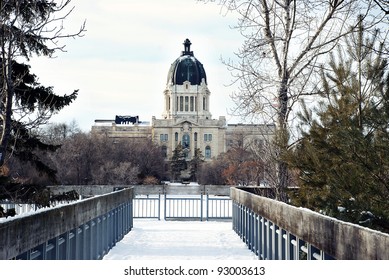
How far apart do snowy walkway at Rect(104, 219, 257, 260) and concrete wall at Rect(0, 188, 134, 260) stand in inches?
106

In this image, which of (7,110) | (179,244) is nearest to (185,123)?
(179,244)

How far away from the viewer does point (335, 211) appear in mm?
8102

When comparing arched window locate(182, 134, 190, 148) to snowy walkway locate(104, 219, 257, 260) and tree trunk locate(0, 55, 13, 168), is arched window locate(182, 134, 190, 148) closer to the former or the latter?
snowy walkway locate(104, 219, 257, 260)

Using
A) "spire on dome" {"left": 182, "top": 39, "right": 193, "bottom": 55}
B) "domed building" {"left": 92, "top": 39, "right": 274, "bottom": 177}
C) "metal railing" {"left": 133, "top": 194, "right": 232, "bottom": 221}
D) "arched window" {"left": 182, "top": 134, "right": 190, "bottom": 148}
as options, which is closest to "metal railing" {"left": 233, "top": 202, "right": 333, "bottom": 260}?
"metal railing" {"left": 133, "top": 194, "right": 232, "bottom": 221}

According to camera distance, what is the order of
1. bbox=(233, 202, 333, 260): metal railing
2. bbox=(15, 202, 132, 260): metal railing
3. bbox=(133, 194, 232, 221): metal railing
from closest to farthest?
bbox=(15, 202, 132, 260): metal railing
bbox=(233, 202, 333, 260): metal railing
bbox=(133, 194, 232, 221): metal railing

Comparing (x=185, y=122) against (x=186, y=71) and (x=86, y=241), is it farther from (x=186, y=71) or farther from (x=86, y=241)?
(x=86, y=241)

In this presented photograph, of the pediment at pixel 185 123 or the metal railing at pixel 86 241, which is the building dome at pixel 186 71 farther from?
the metal railing at pixel 86 241

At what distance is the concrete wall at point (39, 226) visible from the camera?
15.3ft

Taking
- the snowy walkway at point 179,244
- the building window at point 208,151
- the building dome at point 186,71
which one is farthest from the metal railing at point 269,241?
the building dome at point 186,71

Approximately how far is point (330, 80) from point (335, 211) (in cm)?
392

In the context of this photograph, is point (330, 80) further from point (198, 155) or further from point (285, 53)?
point (198, 155)

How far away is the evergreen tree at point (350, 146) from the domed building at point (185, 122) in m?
101

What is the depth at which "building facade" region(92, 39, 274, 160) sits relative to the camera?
11581cm

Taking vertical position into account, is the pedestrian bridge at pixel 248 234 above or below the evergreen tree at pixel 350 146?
below
